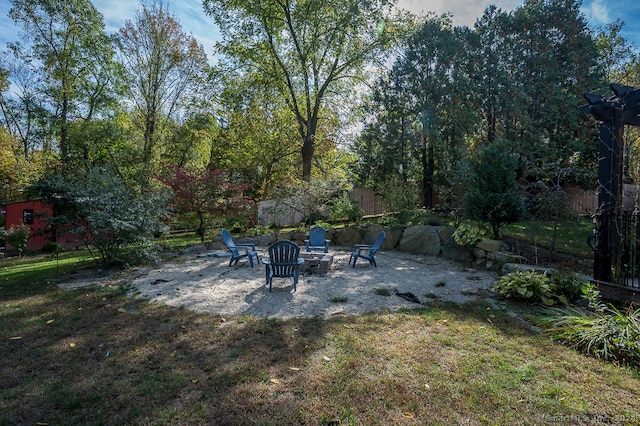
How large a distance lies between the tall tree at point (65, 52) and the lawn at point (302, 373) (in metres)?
16.8

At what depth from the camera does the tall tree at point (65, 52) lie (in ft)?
51.1

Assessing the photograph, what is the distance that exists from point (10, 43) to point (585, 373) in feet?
77.8

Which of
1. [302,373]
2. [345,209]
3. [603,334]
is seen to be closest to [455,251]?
[345,209]

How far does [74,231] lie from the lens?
637 cm

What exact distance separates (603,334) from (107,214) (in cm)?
818

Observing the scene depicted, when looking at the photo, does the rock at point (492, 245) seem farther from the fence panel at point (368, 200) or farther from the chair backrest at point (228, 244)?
the fence panel at point (368, 200)

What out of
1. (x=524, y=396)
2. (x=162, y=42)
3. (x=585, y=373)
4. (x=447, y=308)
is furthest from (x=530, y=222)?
(x=162, y=42)

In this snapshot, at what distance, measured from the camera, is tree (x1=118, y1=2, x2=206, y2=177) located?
54.1ft

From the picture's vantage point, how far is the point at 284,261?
5523 mm

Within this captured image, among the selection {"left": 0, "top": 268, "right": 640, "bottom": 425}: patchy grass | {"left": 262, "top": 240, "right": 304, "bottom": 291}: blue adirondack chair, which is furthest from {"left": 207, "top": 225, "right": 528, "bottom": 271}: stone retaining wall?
{"left": 262, "top": 240, "right": 304, "bottom": 291}: blue adirondack chair

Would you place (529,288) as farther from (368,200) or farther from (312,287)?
(368,200)

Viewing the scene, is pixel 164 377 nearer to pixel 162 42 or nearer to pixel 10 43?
pixel 162 42

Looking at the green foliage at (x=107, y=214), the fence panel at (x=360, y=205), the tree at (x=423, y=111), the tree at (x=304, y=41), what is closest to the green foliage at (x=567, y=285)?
the green foliage at (x=107, y=214)

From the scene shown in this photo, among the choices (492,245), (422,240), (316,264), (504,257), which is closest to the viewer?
(504,257)
